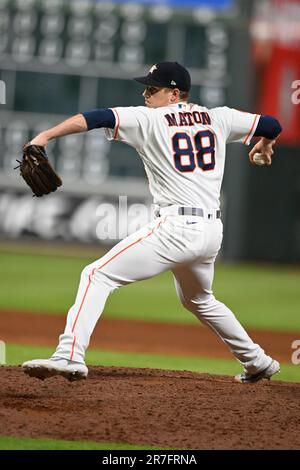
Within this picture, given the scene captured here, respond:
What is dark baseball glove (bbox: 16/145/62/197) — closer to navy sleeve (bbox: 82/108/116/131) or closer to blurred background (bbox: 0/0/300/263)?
navy sleeve (bbox: 82/108/116/131)

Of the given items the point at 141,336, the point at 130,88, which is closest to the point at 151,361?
the point at 141,336

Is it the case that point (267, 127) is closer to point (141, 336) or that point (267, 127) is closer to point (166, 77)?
point (166, 77)

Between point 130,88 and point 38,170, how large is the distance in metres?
10.4

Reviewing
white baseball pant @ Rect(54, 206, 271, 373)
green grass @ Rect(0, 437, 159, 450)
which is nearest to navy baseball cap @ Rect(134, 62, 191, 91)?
white baseball pant @ Rect(54, 206, 271, 373)

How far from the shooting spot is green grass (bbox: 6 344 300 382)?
631 centimetres

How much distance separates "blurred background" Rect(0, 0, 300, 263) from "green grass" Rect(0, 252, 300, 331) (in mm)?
709

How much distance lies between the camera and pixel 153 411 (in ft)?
13.7

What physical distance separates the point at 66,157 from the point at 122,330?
21.2 ft

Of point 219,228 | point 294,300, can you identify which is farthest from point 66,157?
point 219,228

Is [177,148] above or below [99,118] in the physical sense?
below

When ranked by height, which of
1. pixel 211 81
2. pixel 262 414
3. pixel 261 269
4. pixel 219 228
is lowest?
pixel 261 269

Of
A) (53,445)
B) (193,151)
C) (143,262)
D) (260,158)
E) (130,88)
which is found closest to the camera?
(53,445)

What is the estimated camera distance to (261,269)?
48.2 feet

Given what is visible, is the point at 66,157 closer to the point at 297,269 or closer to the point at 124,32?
the point at 124,32
